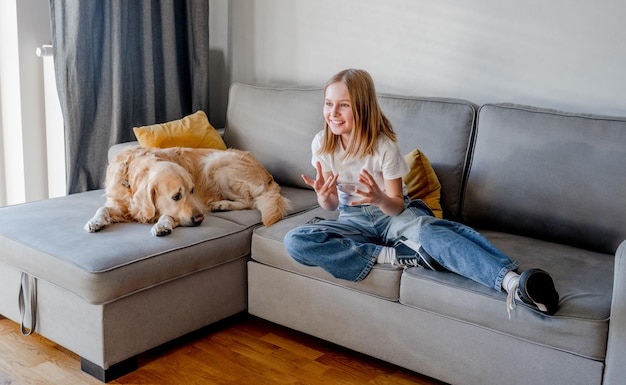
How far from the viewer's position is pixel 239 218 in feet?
8.97

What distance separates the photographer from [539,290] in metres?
1.95

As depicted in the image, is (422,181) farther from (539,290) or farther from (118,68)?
(118,68)

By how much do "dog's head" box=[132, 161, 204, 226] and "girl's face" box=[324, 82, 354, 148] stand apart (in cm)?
63

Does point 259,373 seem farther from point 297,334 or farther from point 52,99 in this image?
point 52,99

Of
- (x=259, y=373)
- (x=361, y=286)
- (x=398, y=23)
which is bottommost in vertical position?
(x=259, y=373)

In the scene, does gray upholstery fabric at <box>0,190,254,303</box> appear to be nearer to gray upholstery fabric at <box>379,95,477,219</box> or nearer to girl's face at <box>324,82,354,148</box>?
girl's face at <box>324,82,354,148</box>

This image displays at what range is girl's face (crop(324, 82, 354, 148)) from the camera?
2.40 metres

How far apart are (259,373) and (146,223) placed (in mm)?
706

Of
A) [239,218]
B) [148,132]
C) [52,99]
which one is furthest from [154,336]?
[52,99]

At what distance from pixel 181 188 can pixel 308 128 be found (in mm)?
757

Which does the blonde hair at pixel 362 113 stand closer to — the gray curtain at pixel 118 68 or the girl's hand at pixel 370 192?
the girl's hand at pixel 370 192

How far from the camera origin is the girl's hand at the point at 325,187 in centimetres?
232

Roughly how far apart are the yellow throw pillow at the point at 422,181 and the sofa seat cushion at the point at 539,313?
34cm

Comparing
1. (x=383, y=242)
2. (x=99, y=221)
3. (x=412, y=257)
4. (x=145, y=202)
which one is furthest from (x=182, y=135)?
(x=412, y=257)
